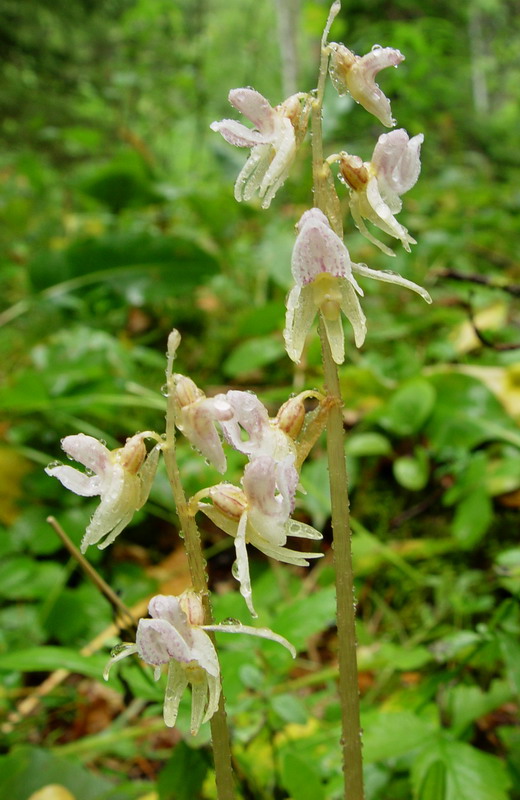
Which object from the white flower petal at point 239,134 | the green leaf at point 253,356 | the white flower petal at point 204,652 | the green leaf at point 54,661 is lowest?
the white flower petal at point 204,652

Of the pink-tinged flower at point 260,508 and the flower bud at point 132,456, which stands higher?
the flower bud at point 132,456

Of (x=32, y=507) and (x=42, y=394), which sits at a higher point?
(x=42, y=394)

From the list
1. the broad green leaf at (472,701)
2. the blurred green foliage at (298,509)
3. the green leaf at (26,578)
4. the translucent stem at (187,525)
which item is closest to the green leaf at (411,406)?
the blurred green foliage at (298,509)

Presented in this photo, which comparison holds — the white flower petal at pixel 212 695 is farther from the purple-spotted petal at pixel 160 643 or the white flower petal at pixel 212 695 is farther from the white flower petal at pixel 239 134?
the white flower petal at pixel 239 134

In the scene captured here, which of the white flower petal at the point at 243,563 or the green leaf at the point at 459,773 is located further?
the green leaf at the point at 459,773

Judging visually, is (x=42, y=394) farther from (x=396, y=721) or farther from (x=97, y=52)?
(x=97, y=52)

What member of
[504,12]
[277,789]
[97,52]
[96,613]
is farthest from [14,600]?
[504,12]

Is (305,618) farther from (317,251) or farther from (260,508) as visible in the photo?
(317,251)
